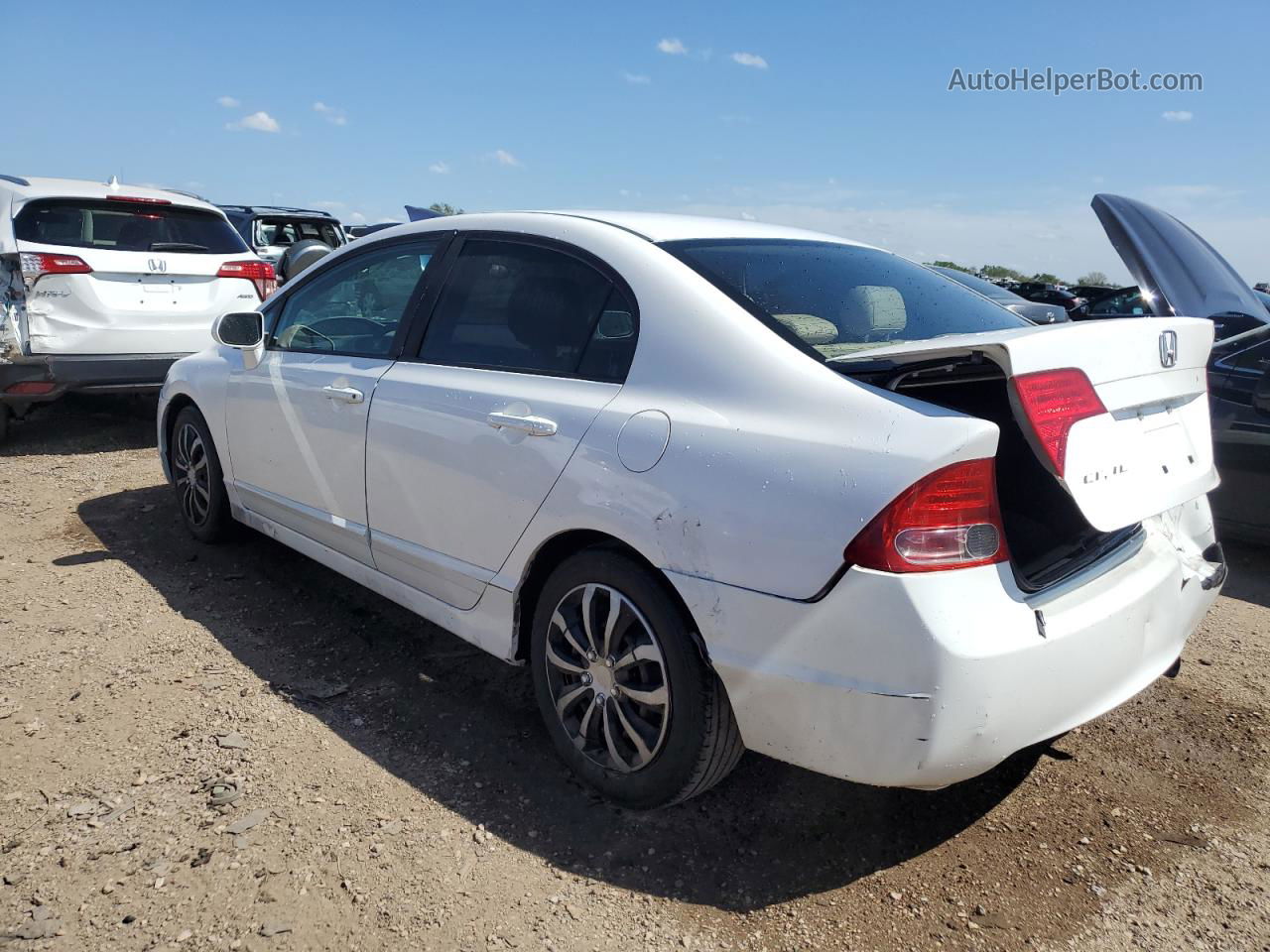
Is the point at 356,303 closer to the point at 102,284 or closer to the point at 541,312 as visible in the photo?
the point at 541,312

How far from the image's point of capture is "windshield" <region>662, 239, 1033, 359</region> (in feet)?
8.22

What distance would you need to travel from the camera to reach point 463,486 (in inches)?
114

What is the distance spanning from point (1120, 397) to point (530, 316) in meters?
1.68

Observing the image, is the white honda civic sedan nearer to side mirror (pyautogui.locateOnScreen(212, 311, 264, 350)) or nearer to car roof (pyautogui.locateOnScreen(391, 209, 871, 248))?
car roof (pyautogui.locateOnScreen(391, 209, 871, 248))

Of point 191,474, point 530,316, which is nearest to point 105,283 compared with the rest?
point 191,474

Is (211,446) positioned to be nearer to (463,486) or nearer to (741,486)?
(463,486)

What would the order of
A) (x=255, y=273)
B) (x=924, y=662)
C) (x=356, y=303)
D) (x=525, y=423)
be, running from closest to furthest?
1. (x=924, y=662)
2. (x=525, y=423)
3. (x=356, y=303)
4. (x=255, y=273)

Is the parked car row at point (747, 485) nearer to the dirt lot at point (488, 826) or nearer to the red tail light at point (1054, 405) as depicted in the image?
the red tail light at point (1054, 405)

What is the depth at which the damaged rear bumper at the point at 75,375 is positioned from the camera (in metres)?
6.07

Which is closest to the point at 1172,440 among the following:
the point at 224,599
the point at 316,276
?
the point at 316,276

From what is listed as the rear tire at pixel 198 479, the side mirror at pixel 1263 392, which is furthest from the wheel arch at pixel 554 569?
the side mirror at pixel 1263 392

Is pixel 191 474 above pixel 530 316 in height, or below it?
below

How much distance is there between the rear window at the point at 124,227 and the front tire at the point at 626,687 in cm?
534

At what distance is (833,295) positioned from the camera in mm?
2750
